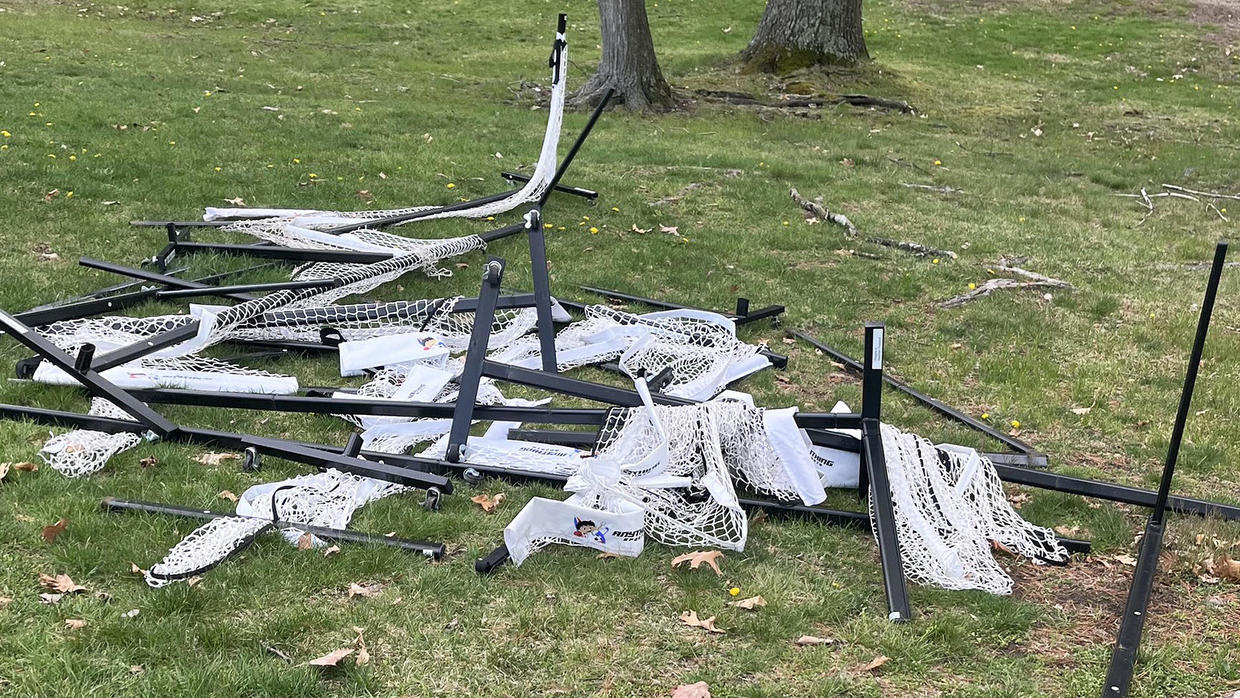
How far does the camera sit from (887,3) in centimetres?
2298

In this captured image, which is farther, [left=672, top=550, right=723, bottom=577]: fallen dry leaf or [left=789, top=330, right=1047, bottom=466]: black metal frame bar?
[left=789, top=330, right=1047, bottom=466]: black metal frame bar

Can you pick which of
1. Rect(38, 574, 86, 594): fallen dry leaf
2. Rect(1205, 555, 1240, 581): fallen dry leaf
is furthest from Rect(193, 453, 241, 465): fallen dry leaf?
Rect(1205, 555, 1240, 581): fallen dry leaf

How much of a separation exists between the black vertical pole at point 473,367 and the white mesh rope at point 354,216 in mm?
2434

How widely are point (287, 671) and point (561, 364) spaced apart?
8.52ft

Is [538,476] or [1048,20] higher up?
[1048,20]

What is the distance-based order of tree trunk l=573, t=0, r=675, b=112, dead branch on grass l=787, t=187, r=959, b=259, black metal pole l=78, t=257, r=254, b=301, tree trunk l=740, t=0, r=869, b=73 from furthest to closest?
1. tree trunk l=740, t=0, r=869, b=73
2. tree trunk l=573, t=0, r=675, b=112
3. dead branch on grass l=787, t=187, r=959, b=259
4. black metal pole l=78, t=257, r=254, b=301

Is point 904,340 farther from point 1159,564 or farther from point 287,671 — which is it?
point 287,671

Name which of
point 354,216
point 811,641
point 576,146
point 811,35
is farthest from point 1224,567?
point 811,35

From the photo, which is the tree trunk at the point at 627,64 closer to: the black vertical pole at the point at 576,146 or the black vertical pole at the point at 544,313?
the black vertical pole at the point at 576,146

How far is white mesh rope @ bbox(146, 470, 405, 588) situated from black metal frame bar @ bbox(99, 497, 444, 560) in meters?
0.03

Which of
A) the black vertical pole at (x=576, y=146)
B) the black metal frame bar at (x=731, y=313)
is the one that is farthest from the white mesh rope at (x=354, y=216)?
the black metal frame bar at (x=731, y=313)

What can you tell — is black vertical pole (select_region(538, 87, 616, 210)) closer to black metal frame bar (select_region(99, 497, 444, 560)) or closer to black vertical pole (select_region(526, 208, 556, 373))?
black vertical pole (select_region(526, 208, 556, 373))

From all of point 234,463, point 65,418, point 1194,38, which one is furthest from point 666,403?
point 1194,38

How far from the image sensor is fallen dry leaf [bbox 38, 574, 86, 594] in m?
3.36
